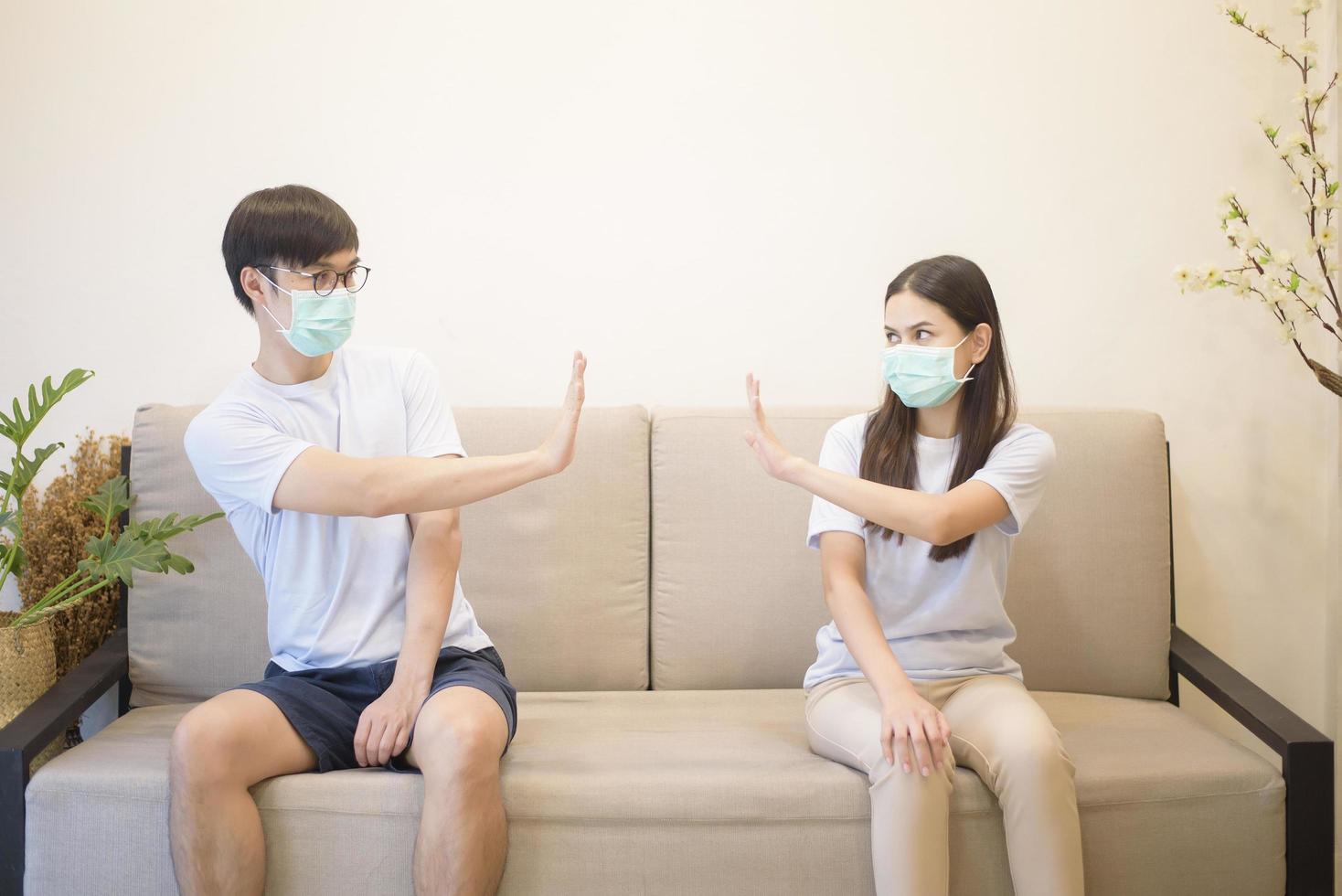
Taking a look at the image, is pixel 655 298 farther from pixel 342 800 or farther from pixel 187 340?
pixel 342 800

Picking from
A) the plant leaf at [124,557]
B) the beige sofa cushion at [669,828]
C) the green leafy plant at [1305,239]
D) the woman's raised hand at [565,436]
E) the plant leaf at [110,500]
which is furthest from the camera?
the green leafy plant at [1305,239]

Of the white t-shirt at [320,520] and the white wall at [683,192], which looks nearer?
the white t-shirt at [320,520]

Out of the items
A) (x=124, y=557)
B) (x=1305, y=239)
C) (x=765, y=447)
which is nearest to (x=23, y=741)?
(x=124, y=557)

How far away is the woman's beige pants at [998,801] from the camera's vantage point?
1.50m

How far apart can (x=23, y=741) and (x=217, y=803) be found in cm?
40

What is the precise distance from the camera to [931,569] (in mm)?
1818

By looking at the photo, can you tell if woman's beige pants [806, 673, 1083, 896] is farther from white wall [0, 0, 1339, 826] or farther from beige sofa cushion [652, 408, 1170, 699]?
white wall [0, 0, 1339, 826]

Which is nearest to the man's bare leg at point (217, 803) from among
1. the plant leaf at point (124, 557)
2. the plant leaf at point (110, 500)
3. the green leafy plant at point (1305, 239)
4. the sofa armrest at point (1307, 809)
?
the plant leaf at point (124, 557)

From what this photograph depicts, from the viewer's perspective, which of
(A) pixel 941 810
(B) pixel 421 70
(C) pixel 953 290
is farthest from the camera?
(B) pixel 421 70

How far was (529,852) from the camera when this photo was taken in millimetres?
1590

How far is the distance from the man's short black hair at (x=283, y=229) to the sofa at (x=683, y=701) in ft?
1.90

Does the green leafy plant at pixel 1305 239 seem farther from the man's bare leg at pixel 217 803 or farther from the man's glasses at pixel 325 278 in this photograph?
the man's bare leg at pixel 217 803

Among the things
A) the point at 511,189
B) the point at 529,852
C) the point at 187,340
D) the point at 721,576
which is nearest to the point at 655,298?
the point at 511,189

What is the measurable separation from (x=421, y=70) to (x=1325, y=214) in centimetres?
215
